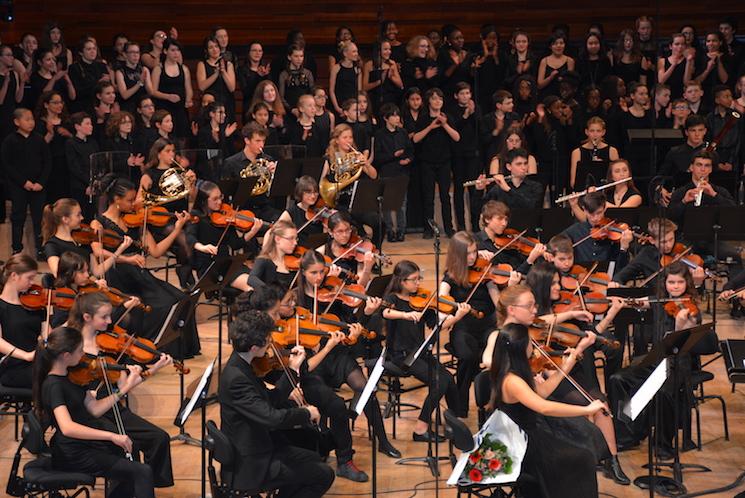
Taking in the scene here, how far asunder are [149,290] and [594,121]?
13.2 feet

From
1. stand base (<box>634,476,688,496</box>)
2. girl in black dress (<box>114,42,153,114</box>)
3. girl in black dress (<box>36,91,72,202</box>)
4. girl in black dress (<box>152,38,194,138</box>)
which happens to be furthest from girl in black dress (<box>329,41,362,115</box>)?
stand base (<box>634,476,688,496</box>)

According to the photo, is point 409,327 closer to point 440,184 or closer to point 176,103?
point 440,184

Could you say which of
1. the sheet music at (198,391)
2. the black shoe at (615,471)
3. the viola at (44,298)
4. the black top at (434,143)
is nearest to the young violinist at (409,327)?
the black shoe at (615,471)

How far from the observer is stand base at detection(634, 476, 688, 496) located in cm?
633

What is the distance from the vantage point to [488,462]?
17.4 feet

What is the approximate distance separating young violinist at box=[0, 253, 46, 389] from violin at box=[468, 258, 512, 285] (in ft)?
8.60

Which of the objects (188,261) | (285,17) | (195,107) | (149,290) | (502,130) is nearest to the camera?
(149,290)

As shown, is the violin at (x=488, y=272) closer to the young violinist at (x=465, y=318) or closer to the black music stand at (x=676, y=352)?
the young violinist at (x=465, y=318)

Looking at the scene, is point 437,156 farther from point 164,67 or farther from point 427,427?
point 427,427

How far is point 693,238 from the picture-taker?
8.21m

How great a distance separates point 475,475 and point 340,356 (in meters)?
1.71

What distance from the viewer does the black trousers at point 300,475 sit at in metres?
5.61

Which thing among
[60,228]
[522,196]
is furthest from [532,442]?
[522,196]

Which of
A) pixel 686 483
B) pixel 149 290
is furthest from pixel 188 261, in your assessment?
pixel 686 483
